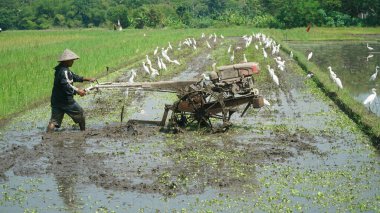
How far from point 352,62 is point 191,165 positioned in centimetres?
1660

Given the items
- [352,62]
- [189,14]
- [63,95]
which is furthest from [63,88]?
[189,14]

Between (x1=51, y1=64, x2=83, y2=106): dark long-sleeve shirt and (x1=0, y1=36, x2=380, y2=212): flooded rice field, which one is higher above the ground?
(x1=51, y1=64, x2=83, y2=106): dark long-sleeve shirt

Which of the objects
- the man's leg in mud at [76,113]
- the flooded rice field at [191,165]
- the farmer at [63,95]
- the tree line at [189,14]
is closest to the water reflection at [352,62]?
the flooded rice field at [191,165]

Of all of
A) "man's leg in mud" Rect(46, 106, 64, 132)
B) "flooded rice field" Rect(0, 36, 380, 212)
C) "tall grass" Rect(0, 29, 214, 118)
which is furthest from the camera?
"tall grass" Rect(0, 29, 214, 118)

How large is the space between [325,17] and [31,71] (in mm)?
33735

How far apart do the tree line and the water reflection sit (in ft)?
42.1

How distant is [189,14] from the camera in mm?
63938

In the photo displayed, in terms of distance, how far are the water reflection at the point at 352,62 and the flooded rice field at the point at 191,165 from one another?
2917mm

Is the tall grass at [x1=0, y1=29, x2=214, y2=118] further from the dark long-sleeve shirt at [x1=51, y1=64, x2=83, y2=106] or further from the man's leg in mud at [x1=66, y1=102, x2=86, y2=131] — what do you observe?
the man's leg in mud at [x1=66, y1=102, x2=86, y2=131]

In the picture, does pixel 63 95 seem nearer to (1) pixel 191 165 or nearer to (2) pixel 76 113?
(2) pixel 76 113

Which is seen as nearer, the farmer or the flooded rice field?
the flooded rice field

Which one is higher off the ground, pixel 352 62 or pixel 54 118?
pixel 54 118

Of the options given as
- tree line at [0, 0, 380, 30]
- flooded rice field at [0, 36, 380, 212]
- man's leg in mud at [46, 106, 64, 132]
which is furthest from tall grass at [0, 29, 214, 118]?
tree line at [0, 0, 380, 30]

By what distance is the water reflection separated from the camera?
15672 mm
